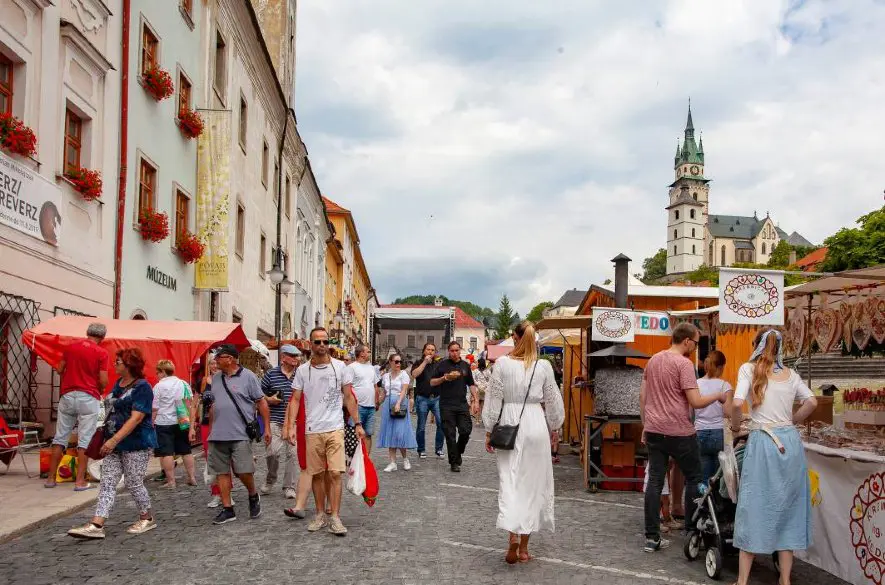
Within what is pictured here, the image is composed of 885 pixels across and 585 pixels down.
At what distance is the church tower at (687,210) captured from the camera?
170750 millimetres

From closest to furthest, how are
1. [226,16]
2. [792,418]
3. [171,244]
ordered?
[792,418] → [171,244] → [226,16]

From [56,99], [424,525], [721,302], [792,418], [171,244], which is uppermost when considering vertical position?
[56,99]

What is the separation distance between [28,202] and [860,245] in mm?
51854

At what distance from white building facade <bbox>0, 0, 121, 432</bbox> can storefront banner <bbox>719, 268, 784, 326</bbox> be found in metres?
8.37

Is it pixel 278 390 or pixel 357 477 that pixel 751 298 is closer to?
pixel 357 477

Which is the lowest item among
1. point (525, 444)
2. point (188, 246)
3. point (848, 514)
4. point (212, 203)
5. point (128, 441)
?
point (848, 514)

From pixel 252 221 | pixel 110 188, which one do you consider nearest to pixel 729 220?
pixel 252 221

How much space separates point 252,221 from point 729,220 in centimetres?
16529

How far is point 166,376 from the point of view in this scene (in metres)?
10.7

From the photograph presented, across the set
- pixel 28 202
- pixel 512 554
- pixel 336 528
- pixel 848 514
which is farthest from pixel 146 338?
pixel 848 514

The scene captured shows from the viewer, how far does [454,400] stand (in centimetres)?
1342

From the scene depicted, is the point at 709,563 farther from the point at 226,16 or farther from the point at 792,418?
the point at 226,16

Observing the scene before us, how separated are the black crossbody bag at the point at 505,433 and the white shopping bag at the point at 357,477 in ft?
5.73

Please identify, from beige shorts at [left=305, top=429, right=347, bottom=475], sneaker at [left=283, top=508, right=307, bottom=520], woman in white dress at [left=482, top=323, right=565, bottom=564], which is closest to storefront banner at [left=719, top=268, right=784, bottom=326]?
woman in white dress at [left=482, top=323, right=565, bottom=564]
